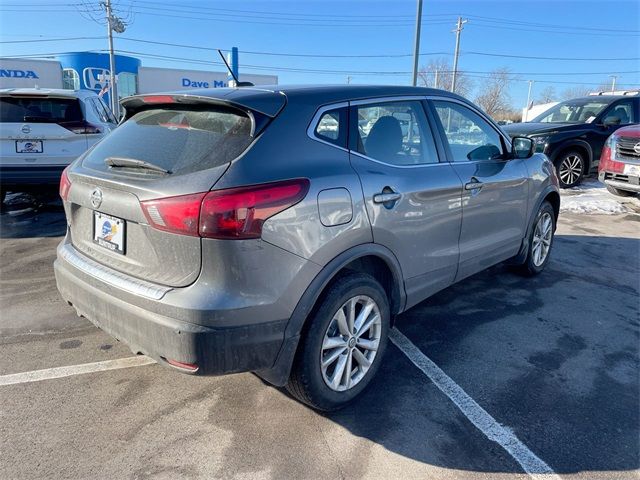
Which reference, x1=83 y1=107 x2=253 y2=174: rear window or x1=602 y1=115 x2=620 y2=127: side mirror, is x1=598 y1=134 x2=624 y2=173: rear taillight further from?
x1=83 y1=107 x2=253 y2=174: rear window

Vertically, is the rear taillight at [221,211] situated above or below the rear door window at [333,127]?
below

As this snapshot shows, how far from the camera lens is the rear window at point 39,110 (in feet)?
20.3

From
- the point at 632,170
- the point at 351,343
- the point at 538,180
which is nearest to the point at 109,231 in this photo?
the point at 351,343

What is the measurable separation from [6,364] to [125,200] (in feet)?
5.67

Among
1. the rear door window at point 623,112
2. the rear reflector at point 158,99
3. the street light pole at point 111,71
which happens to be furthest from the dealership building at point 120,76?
the rear reflector at point 158,99

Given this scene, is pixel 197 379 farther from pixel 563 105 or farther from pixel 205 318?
pixel 563 105

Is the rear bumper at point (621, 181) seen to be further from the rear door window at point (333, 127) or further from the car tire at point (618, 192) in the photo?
the rear door window at point (333, 127)

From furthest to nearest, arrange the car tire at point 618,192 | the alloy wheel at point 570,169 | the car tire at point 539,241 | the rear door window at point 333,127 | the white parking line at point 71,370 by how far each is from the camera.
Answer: the alloy wheel at point 570,169, the car tire at point 618,192, the car tire at point 539,241, the white parking line at point 71,370, the rear door window at point 333,127

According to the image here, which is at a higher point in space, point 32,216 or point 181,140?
point 181,140

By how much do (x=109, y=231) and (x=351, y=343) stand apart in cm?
146

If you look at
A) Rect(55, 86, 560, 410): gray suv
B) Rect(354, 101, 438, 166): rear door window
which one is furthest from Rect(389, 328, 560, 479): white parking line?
Rect(354, 101, 438, 166): rear door window

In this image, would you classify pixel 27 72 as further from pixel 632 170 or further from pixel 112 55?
pixel 632 170

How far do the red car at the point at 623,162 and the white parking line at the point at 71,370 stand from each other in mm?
8512

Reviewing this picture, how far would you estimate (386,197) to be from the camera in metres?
2.72
